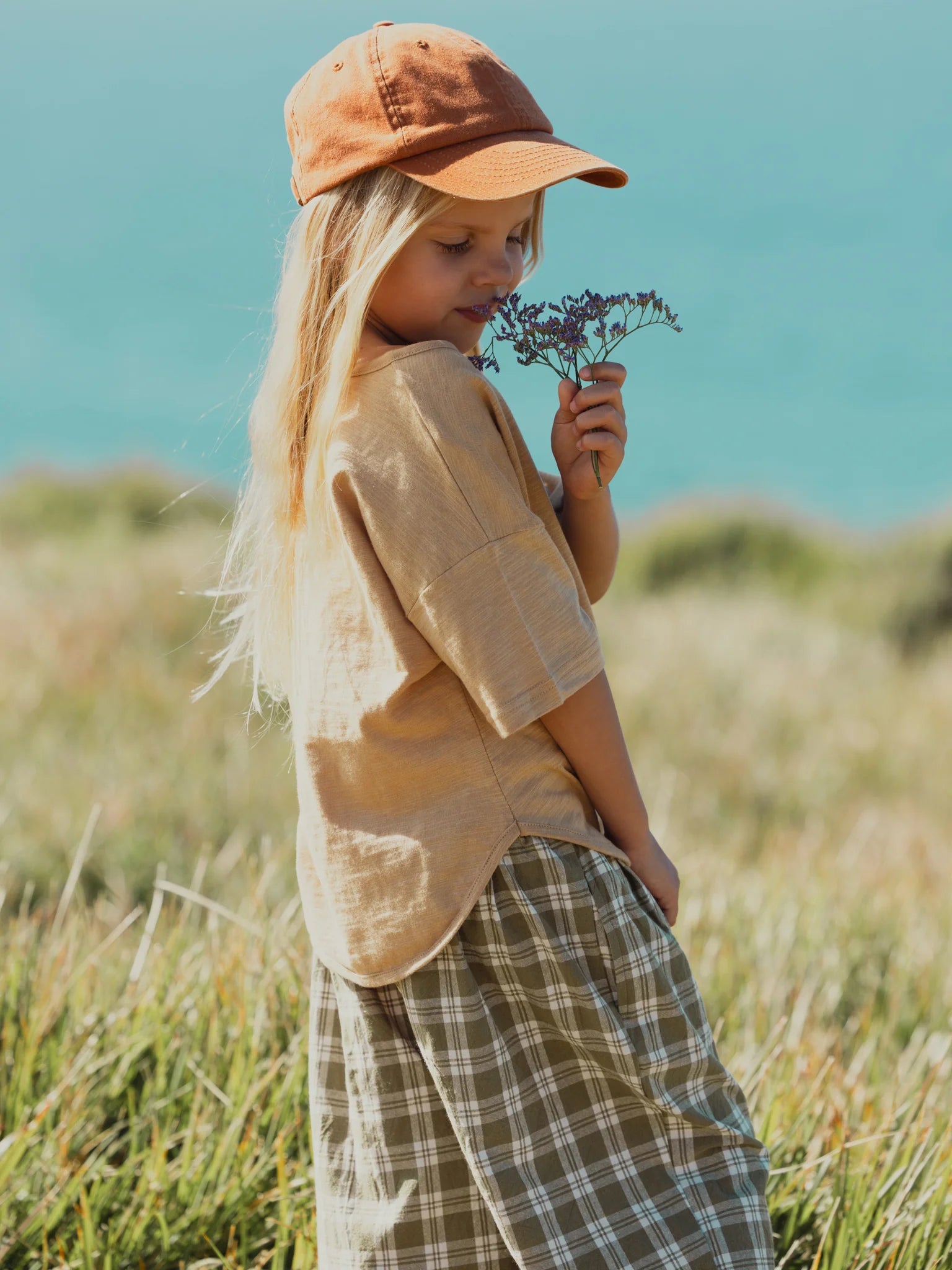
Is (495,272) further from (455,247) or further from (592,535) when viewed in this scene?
(592,535)

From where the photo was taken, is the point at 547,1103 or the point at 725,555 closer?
the point at 547,1103

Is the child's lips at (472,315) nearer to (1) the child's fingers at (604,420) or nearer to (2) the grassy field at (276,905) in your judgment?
(1) the child's fingers at (604,420)

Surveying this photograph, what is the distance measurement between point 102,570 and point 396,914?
8.66 m

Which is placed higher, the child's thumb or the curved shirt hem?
the child's thumb

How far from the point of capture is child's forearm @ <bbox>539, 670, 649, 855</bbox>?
1.59 m

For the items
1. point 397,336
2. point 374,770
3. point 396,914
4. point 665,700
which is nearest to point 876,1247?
point 396,914

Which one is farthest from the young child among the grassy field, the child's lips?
the grassy field

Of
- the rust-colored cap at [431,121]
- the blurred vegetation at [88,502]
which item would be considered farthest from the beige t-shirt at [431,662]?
the blurred vegetation at [88,502]

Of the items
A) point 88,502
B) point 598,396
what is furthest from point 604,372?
point 88,502

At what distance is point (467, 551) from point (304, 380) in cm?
38

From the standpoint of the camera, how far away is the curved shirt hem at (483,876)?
1524 millimetres

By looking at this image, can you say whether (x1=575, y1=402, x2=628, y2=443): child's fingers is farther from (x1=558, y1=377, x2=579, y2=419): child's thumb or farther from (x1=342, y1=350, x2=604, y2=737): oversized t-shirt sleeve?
(x1=342, y1=350, x2=604, y2=737): oversized t-shirt sleeve

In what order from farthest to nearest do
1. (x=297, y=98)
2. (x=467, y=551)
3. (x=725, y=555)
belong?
(x=725, y=555), (x=297, y=98), (x=467, y=551)

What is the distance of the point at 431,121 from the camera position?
1.59m
